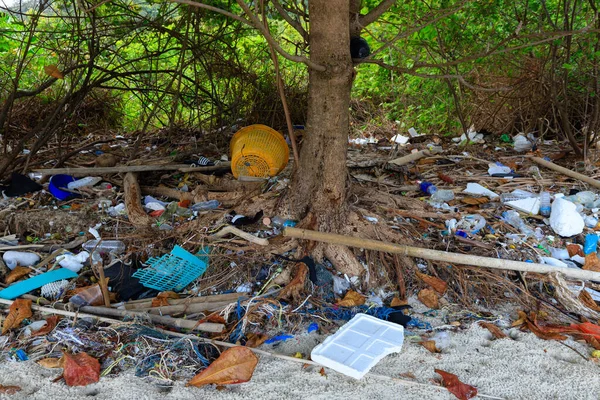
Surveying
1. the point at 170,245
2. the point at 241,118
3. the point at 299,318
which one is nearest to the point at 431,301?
the point at 299,318

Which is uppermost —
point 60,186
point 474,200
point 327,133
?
point 327,133

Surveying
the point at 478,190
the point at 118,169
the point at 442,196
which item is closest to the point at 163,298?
the point at 118,169

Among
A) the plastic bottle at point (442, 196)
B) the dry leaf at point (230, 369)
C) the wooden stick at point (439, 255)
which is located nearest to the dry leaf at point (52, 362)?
the dry leaf at point (230, 369)

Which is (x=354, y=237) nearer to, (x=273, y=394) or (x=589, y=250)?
(x=273, y=394)

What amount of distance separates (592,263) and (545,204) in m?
0.71

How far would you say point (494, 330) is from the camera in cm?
267

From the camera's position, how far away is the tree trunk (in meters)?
3.05

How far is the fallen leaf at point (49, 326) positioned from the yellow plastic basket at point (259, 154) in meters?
1.69

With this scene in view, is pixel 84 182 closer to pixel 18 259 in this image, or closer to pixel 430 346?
pixel 18 259

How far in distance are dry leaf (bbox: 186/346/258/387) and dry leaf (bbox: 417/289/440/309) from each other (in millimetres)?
1108

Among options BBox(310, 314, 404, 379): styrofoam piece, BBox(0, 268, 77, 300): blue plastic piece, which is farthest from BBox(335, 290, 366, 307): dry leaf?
BBox(0, 268, 77, 300): blue plastic piece

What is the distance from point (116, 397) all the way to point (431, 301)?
5.57 feet

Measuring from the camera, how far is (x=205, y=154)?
506 centimetres

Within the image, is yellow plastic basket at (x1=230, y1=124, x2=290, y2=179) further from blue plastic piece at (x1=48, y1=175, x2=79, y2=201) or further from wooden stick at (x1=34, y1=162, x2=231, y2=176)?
blue plastic piece at (x1=48, y1=175, x2=79, y2=201)
